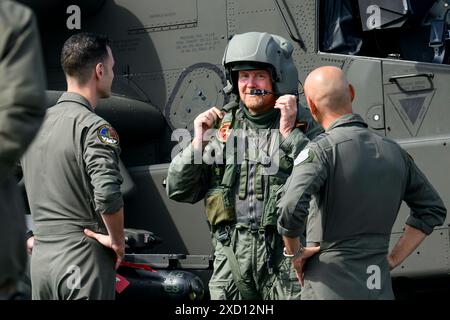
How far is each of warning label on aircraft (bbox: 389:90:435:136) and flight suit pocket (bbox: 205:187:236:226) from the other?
227 centimetres

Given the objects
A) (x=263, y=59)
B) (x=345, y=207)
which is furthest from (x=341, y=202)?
(x=263, y=59)

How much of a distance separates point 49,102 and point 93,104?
6.70 ft

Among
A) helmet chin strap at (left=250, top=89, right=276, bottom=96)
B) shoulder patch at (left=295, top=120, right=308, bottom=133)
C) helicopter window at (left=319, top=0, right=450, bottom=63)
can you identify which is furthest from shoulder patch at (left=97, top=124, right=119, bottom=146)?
helicopter window at (left=319, top=0, right=450, bottom=63)

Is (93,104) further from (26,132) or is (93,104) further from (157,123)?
(157,123)

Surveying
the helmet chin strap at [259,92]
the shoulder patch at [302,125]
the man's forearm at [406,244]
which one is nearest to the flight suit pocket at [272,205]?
the shoulder patch at [302,125]

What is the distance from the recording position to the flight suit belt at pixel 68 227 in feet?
15.3

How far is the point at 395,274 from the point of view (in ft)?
20.9

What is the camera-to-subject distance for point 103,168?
4.59 m

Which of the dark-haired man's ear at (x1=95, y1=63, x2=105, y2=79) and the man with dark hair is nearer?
the man with dark hair

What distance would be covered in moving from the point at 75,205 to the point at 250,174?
804 mm

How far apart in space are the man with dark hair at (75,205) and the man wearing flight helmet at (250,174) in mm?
354

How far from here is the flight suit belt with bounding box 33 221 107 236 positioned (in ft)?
15.3

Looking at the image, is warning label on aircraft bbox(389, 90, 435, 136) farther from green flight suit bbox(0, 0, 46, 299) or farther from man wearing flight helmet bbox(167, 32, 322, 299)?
green flight suit bbox(0, 0, 46, 299)

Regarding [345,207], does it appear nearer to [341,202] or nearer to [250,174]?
[341,202]
